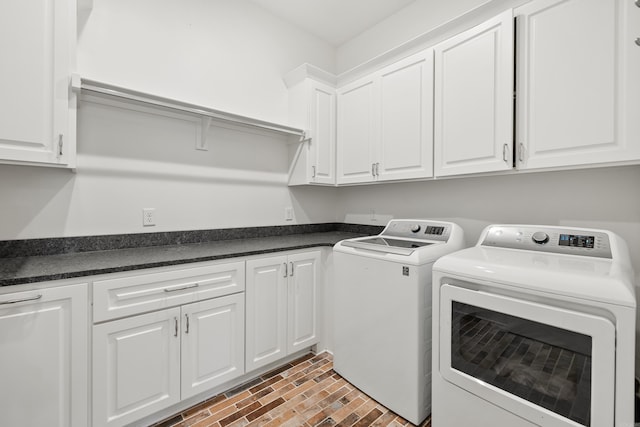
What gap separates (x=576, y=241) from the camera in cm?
137

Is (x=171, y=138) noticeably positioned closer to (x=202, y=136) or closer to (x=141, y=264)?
(x=202, y=136)

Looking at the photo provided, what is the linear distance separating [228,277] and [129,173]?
930mm

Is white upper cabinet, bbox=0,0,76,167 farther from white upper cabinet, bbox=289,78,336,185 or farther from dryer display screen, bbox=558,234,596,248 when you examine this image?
dryer display screen, bbox=558,234,596,248

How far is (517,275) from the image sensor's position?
1118 millimetres

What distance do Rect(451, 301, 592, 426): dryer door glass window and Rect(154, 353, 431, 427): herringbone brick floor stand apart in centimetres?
62

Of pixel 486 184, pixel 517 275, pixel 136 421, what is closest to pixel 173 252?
pixel 136 421

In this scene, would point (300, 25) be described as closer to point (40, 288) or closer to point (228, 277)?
point (228, 277)

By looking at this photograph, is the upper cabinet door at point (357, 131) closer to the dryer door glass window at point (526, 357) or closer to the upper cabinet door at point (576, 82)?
the upper cabinet door at point (576, 82)

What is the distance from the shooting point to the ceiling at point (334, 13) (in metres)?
2.37

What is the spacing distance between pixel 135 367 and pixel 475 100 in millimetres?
2395

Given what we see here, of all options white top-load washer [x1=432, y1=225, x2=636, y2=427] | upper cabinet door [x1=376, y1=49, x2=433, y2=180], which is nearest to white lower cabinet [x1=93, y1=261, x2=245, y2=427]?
white top-load washer [x1=432, y1=225, x2=636, y2=427]

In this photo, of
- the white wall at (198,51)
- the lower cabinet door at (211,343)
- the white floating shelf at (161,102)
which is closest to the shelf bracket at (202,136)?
the white floating shelf at (161,102)

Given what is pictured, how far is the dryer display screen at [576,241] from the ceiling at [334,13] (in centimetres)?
216

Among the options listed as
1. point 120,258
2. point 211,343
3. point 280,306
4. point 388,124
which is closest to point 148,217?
point 120,258
